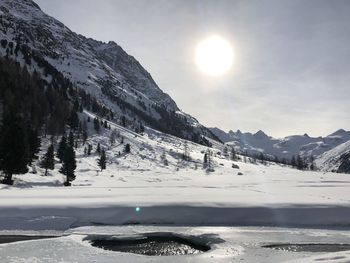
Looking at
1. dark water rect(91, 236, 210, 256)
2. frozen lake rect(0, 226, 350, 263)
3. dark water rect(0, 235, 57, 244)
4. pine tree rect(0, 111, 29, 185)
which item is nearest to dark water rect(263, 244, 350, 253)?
frozen lake rect(0, 226, 350, 263)

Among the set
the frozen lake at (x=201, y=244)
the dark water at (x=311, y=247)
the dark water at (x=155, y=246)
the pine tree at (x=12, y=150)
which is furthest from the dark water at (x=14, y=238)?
the pine tree at (x=12, y=150)

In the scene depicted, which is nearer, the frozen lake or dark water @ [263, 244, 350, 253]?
the frozen lake

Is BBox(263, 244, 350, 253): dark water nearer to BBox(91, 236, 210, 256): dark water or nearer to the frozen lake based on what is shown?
the frozen lake

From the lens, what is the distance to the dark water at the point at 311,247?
22422 mm

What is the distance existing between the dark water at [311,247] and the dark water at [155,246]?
13.7ft

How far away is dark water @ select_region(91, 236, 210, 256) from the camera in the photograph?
22.3 meters

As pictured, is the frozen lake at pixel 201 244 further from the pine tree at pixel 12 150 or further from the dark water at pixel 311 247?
the pine tree at pixel 12 150

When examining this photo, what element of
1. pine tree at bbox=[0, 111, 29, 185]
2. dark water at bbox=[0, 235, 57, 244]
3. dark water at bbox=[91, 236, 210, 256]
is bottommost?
dark water at bbox=[91, 236, 210, 256]

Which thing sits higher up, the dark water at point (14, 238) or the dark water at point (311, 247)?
the dark water at point (14, 238)

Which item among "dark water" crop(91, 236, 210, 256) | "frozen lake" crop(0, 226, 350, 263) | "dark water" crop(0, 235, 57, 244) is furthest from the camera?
"dark water" crop(0, 235, 57, 244)

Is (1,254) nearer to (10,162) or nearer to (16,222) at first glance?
(16,222)

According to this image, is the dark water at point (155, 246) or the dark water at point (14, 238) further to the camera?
the dark water at point (14, 238)

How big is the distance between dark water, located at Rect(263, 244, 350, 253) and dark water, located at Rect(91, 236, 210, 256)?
13.7 ft

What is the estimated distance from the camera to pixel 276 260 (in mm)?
19094
